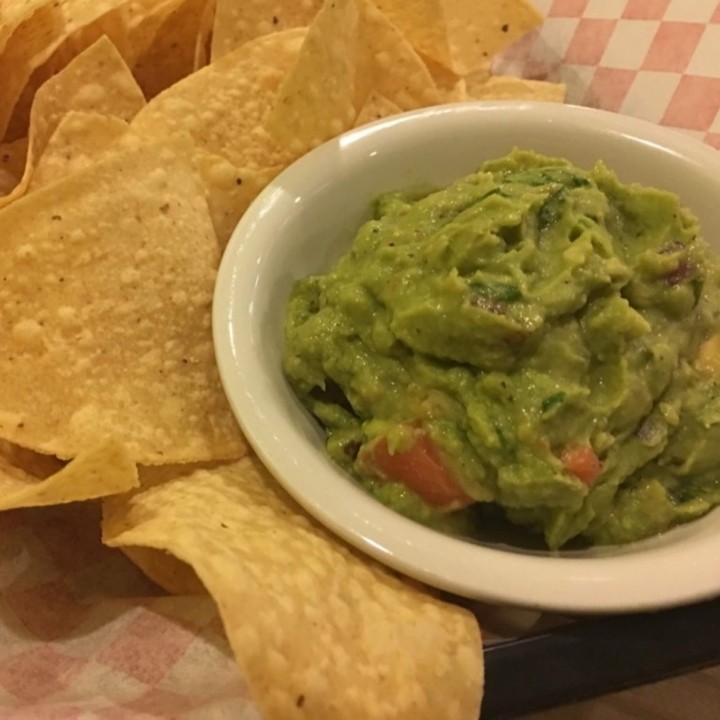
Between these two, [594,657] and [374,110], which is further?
[374,110]

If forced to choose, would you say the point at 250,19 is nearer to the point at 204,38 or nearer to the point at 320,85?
the point at 204,38

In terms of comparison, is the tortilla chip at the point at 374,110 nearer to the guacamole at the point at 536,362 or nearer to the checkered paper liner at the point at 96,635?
the guacamole at the point at 536,362

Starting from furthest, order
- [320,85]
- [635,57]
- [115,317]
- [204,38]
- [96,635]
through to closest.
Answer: [635,57] → [204,38] → [320,85] → [115,317] → [96,635]

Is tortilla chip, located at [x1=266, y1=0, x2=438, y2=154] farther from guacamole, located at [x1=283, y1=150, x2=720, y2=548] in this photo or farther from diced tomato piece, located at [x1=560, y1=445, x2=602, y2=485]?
diced tomato piece, located at [x1=560, y1=445, x2=602, y2=485]

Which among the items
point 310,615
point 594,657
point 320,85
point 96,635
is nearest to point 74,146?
point 320,85

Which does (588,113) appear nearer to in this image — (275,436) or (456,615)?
(275,436)

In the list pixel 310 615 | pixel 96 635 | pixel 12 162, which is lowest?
pixel 96 635

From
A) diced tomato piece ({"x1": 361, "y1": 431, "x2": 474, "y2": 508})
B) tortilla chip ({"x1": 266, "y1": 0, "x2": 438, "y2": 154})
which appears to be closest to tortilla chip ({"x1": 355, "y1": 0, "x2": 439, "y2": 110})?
tortilla chip ({"x1": 266, "y1": 0, "x2": 438, "y2": 154})
